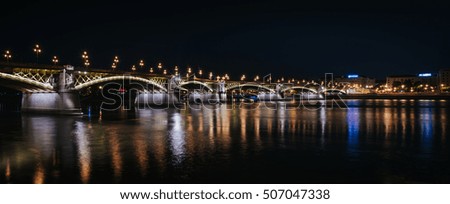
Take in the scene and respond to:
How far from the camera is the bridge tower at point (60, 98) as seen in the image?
148 ft

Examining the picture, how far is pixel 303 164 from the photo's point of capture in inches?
547

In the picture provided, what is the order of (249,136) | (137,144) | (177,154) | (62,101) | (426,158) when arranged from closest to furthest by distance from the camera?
1. (426,158)
2. (177,154)
3. (137,144)
4. (249,136)
5. (62,101)

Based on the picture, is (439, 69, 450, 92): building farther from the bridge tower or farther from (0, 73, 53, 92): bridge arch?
(0, 73, 53, 92): bridge arch

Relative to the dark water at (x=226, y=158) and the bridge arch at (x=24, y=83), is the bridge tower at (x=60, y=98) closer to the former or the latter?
→ the bridge arch at (x=24, y=83)

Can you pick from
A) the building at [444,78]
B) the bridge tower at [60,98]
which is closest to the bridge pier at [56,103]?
the bridge tower at [60,98]

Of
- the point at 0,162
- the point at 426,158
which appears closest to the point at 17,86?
the point at 0,162

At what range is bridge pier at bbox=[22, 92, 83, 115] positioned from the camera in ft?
147

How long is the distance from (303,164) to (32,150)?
12.3 metres


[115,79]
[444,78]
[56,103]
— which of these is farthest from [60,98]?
[444,78]

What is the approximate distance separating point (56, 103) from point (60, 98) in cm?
102

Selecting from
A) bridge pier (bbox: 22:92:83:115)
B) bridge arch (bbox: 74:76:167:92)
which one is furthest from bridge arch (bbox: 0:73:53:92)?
bridge arch (bbox: 74:76:167:92)

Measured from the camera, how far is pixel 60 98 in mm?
45438

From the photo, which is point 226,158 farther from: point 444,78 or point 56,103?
point 444,78
